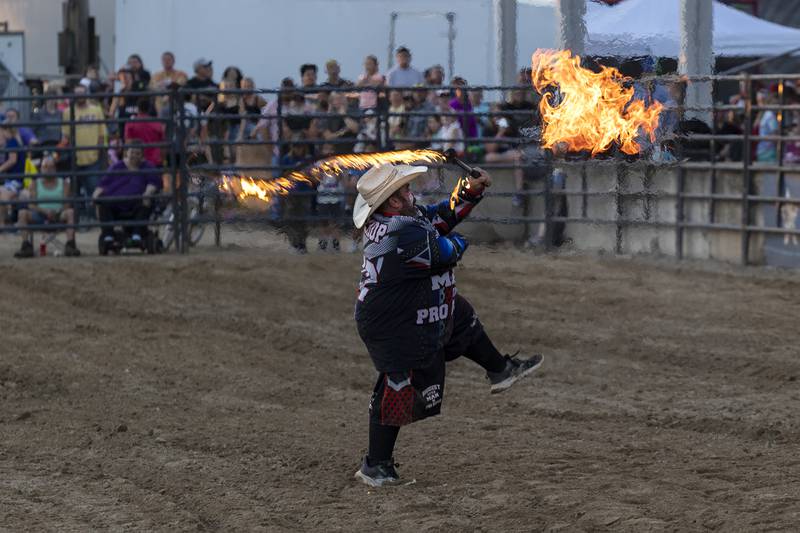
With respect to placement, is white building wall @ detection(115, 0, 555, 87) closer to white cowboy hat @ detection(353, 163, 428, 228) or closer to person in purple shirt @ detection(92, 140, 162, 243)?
person in purple shirt @ detection(92, 140, 162, 243)

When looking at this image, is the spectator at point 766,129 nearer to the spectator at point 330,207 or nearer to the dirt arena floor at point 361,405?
the dirt arena floor at point 361,405

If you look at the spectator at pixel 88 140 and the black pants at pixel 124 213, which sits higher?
the spectator at pixel 88 140

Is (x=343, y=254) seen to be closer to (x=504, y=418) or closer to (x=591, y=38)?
(x=591, y=38)

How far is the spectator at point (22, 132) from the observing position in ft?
53.2

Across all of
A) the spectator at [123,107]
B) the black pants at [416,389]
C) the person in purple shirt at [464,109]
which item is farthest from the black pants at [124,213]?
the black pants at [416,389]

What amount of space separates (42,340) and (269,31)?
8010 mm

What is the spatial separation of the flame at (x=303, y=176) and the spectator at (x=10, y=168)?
7.29 feet

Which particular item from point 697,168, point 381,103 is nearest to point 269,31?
point 381,103

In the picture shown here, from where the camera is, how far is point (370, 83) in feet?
53.0

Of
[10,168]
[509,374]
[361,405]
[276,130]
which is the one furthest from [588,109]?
[10,168]

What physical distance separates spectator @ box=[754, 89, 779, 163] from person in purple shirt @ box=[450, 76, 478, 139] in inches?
120

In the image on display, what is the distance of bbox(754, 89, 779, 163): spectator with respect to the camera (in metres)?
14.6

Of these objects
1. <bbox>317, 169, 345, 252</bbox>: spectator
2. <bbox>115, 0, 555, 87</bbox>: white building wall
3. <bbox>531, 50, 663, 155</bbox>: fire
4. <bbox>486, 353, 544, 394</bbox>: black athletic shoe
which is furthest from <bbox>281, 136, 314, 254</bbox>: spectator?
<bbox>486, 353, 544, 394</bbox>: black athletic shoe

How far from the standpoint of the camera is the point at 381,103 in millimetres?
15828
